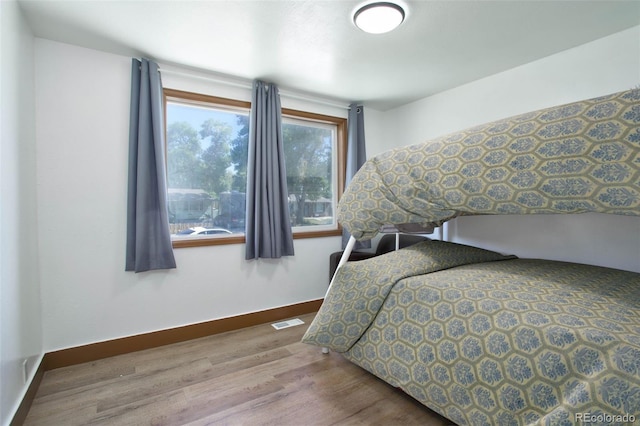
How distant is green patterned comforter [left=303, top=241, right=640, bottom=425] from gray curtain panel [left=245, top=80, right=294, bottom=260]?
92 cm

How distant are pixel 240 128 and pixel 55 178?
1.37 m

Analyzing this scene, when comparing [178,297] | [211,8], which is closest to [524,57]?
[211,8]

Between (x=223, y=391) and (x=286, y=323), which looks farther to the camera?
(x=286, y=323)

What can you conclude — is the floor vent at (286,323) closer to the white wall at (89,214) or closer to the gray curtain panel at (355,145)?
the white wall at (89,214)

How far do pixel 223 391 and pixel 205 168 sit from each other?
169cm

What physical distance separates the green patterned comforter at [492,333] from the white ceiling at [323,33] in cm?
139

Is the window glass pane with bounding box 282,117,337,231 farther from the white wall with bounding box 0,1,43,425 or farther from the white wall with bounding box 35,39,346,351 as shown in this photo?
the white wall with bounding box 0,1,43,425

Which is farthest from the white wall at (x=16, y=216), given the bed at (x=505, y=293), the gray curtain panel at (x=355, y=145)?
the gray curtain panel at (x=355, y=145)

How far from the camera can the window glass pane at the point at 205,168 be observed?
93.9 inches

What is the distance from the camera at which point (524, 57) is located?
7.07 feet

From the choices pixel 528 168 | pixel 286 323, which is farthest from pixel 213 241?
pixel 528 168

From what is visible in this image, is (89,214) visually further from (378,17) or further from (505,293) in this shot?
(505,293)

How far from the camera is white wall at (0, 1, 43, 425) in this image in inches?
50.4

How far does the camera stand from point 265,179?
2.54 meters
